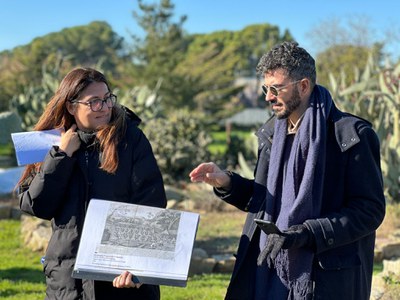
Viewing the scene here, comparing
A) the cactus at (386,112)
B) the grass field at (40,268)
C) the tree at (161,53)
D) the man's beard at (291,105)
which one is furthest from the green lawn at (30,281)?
the tree at (161,53)

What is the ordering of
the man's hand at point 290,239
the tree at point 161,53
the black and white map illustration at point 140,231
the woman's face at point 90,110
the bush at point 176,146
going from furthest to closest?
the tree at point 161,53
the bush at point 176,146
the woman's face at point 90,110
the black and white map illustration at point 140,231
the man's hand at point 290,239

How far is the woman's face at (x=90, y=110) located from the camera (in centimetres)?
306

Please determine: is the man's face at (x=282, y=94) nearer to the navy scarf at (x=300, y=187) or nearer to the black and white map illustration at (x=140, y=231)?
the navy scarf at (x=300, y=187)

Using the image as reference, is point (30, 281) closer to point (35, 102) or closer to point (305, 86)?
point (305, 86)

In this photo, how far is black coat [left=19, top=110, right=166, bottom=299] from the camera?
2.94 m

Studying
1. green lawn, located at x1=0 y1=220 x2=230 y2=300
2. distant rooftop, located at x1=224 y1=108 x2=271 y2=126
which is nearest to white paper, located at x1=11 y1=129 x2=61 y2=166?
green lawn, located at x1=0 y1=220 x2=230 y2=300

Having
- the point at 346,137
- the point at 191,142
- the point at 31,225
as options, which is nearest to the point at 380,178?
the point at 346,137

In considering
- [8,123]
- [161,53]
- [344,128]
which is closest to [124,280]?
[344,128]

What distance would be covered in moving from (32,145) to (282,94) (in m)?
1.21

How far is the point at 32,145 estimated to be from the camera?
3.06m

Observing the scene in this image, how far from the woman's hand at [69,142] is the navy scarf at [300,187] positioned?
0.93 m

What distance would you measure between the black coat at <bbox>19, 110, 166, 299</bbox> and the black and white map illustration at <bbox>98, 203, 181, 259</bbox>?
0.19m

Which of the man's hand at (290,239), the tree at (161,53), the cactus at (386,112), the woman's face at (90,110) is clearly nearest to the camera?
the man's hand at (290,239)

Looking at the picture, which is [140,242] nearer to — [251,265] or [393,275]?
[251,265]
